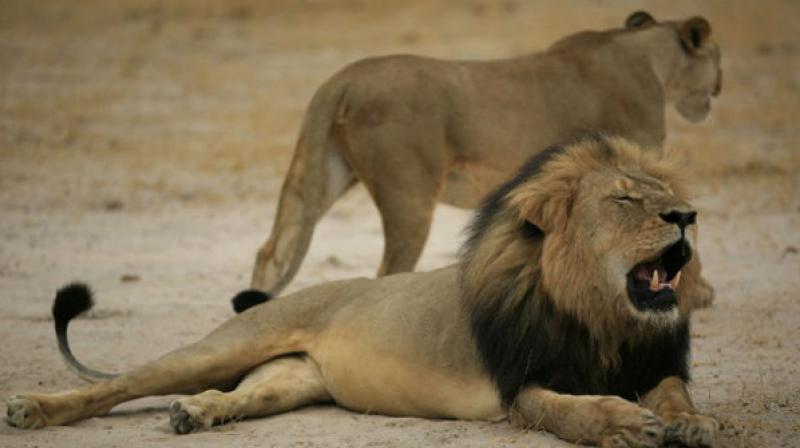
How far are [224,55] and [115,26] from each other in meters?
1.88

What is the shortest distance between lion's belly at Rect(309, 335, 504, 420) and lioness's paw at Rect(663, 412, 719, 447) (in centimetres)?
60

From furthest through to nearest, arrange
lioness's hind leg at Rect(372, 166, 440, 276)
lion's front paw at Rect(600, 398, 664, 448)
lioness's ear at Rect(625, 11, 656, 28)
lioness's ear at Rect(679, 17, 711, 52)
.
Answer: lioness's ear at Rect(625, 11, 656, 28)
lioness's ear at Rect(679, 17, 711, 52)
lioness's hind leg at Rect(372, 166, 440, 276)
lion's front paw at Rect(600, 398, 664, 448)

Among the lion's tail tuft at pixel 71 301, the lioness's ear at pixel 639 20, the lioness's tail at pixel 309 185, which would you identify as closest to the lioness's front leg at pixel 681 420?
the lion's tail tuft at pixel 71 301

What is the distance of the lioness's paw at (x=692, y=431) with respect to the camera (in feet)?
12.8

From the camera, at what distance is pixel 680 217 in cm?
404

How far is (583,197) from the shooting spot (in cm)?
428

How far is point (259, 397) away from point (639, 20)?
4.06 m

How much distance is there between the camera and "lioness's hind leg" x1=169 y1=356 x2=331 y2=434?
4.54m

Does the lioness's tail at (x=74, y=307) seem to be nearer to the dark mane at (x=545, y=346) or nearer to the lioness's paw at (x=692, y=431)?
the dark mane at (x=545, y=346)

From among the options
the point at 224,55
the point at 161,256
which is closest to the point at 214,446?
the point at 161,256

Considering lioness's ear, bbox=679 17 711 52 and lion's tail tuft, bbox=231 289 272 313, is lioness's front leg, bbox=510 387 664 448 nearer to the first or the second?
lion's tail tuft, bbox=231 289 272 313

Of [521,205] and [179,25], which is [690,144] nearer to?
[179,25]

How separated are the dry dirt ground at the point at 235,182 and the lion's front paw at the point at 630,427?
10.6 inches

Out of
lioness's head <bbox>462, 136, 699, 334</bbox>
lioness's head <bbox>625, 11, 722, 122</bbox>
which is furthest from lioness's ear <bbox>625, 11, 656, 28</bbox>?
lioness's head <bbox>462, 136, 699, 334</bbox>
